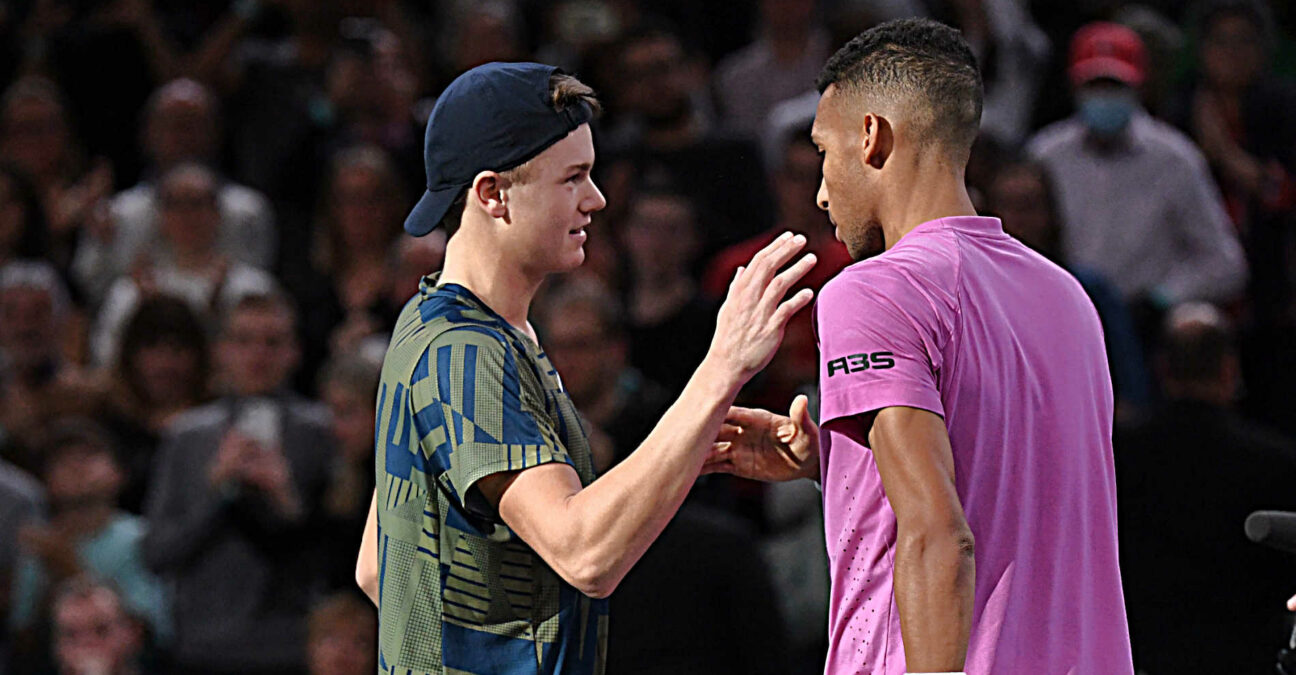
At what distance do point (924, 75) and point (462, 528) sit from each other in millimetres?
1070

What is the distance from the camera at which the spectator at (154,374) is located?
724 centimetres

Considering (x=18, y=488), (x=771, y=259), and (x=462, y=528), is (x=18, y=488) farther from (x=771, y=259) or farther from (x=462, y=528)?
(x=771, y=259)

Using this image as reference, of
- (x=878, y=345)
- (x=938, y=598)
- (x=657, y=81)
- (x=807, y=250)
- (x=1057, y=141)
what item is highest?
(x=657, y=81)

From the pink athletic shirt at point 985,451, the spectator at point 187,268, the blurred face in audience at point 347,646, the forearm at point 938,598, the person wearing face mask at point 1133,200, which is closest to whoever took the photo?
the forearm at point 938,598

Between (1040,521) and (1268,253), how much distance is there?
201 inches

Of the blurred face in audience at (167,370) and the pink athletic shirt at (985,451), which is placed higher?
the blurred face in audience at (167,370)

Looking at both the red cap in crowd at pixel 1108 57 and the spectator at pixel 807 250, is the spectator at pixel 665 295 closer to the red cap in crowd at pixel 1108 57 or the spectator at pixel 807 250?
the spectator at pixel 807 250

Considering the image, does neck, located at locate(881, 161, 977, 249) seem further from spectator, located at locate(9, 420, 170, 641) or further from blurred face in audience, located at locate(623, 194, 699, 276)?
spectator, located at locate(9, 420, 170, 641)

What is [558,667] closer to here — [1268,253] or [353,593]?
[353,593]

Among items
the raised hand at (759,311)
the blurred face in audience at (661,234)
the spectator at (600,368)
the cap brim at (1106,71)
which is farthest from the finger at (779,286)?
the cap brim at (1106,71)

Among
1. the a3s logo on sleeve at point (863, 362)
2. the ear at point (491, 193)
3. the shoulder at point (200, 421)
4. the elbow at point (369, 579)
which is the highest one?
the shoulder at point (200, 421)

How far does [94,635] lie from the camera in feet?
20.5

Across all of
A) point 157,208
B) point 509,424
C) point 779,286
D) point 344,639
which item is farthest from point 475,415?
point 157,208

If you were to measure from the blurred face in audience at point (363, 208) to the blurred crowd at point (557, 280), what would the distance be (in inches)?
0.5
